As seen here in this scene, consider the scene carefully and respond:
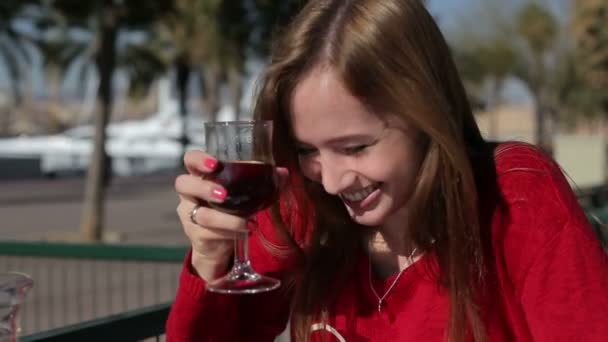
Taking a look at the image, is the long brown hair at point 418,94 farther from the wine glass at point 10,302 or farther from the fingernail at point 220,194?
the wine glass at point 10,302

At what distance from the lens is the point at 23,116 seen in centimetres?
7062

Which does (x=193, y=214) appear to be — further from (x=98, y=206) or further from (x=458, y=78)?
(x=98, y=206)

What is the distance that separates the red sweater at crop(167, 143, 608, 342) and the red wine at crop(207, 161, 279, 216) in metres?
0.26

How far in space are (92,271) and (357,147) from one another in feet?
13.3

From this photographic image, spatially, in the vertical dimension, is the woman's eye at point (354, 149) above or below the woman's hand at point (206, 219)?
above

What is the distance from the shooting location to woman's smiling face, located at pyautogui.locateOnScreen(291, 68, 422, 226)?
5.47 feet

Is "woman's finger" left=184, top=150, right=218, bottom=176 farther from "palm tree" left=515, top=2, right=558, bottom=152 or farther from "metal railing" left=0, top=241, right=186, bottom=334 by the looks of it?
"palm tree" left=515, top=2, right=558, bottom=152

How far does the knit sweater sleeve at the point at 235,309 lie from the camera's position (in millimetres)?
1916

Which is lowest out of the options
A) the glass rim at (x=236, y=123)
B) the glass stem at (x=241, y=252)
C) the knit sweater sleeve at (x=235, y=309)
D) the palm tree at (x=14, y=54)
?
the knit sweater sleeve at (x=235, y=309)

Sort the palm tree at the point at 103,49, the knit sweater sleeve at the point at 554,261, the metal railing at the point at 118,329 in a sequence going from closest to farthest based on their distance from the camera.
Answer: the knit sweater sleeve at the point at 554,261
the metal railing at the point at 118,329
the palm tree at the point at 103,49

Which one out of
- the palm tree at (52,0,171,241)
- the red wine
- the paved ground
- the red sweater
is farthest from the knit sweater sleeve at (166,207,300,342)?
the paved ground

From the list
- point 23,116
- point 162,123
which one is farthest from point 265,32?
point 23,116

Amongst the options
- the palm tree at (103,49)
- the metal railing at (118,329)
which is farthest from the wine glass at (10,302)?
the palm tree at (103,49)

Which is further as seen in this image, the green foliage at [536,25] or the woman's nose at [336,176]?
the green foliage at [536,25]
